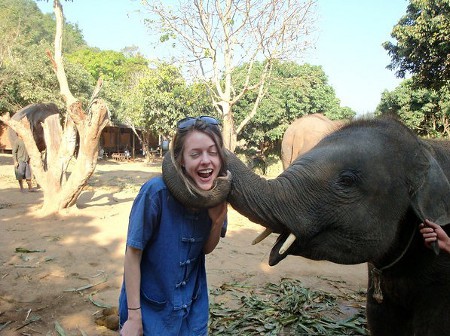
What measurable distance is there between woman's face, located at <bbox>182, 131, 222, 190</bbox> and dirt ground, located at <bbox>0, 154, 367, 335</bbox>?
2367mm

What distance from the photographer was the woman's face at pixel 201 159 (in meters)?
1.79

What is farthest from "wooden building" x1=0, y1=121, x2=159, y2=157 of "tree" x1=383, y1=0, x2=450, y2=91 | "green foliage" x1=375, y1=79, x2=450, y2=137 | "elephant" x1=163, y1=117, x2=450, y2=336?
"elephant" x1=163, y1=117, x2=450, y2=336

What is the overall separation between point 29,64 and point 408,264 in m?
22.5

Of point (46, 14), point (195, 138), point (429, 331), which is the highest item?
point (46, 14)

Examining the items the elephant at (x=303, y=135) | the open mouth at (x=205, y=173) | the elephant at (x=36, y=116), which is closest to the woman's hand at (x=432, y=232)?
the open mouth at (x=205, y=173)

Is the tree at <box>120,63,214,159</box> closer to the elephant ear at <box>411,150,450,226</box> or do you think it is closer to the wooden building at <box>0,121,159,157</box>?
the wooden building at <box>0,121,159,157</box>

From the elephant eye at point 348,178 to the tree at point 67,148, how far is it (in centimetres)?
631

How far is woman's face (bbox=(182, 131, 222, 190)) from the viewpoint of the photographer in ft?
5.86

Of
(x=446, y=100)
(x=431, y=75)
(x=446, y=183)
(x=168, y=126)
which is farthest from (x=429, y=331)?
(x=168, y=126)

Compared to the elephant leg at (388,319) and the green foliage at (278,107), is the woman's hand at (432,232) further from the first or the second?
the green foliage at (278,107)

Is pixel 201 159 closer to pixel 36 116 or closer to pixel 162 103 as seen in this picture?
pixel 36 116

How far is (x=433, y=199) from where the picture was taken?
2.11 m

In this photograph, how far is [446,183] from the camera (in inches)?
84.6

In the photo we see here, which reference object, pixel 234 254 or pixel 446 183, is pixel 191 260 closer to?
pixel 446 183
